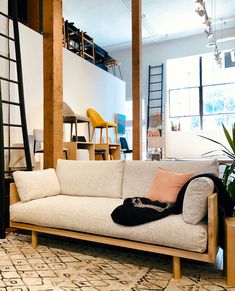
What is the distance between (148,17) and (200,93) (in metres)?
3.01

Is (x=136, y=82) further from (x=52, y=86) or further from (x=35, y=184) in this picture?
(x=35, y=184)

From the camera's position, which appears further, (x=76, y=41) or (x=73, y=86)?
(x=76, y=41)

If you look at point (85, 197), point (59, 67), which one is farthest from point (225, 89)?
point (85, 197)

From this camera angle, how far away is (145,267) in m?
2.16

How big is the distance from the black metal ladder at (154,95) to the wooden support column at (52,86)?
6107mm

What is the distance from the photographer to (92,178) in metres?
2.98

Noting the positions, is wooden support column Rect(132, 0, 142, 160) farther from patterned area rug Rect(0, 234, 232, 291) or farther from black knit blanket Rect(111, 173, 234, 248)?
black knit blanket Rect(111, 173, 234, 248)

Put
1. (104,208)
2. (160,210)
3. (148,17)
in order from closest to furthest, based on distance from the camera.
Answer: (160,210), (104,208), (148,17)

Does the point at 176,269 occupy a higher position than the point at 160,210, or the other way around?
the point at 160,210

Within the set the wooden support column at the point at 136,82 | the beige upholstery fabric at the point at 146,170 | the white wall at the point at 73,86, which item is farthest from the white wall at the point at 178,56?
the beige upholstery fabric at the point at 146,170

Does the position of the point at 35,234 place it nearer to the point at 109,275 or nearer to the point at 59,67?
the point at 109,275

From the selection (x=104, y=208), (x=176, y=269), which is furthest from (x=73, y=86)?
(x=176, y=269)

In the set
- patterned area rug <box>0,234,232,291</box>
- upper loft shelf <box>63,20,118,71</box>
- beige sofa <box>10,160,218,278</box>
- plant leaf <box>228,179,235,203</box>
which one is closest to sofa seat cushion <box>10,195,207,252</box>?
beige sofa <box>10,160,218,278</box>

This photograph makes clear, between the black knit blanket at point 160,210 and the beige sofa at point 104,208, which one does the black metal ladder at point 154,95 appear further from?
the black knit blanket at point 160,210
